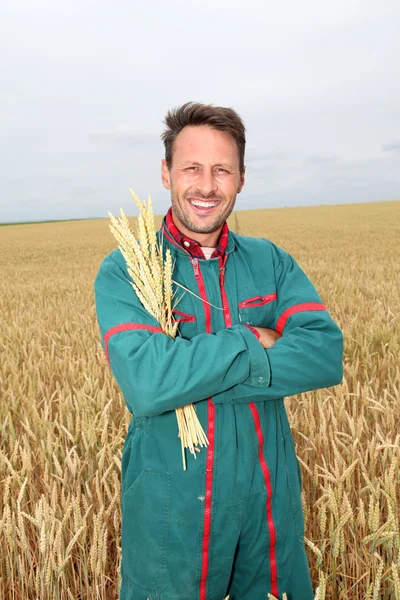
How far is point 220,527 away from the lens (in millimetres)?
1279

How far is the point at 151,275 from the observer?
128 cm

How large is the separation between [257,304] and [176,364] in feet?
1.38

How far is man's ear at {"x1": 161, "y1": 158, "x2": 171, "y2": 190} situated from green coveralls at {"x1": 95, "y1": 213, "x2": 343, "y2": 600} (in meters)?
0.30

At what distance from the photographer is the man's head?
4.67 ft

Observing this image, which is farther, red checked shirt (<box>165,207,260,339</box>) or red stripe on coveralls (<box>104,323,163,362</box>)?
red checked shirt (<box>165,207,260,339</box>)

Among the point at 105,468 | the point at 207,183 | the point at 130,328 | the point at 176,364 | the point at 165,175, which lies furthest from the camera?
the point at 105,468

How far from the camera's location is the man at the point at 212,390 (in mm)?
1235

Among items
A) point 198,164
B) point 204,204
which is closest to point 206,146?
point 198,164

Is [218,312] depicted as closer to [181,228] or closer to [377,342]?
[181,228]

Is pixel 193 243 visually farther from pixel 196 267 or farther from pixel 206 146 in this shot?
pixel 206 146

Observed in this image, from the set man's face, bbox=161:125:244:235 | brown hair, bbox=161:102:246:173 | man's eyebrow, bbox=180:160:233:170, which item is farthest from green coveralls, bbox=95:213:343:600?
brown hair, bbox=161:102:246:173

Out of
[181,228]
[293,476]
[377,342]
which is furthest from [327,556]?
[377,342]

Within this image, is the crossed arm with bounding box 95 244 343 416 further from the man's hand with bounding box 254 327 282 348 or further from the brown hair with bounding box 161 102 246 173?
the brown hair with bounding box 161 102 246 173

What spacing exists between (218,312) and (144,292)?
278 millimetres
